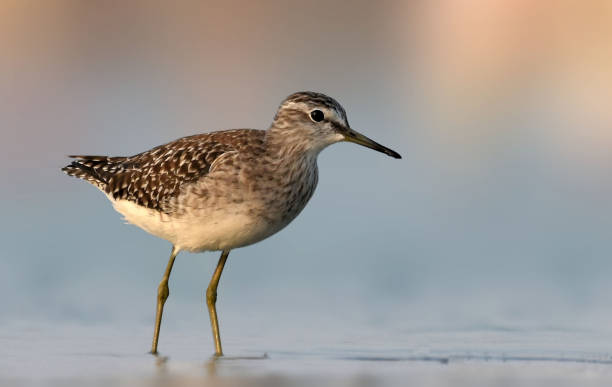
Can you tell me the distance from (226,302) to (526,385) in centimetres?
432

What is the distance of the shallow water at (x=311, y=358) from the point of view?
28.9ft

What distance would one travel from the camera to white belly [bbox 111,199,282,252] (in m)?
10.5

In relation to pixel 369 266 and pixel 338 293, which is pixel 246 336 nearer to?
pixel 338 293

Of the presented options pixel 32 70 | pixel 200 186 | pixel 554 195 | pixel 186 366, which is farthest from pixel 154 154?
pixel 32 70

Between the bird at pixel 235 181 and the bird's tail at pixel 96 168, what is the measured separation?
699mm

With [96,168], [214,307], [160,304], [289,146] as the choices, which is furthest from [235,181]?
[96,168]

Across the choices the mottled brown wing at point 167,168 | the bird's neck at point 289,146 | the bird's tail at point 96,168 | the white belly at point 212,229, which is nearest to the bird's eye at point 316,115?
the bird's neck at point 289,146

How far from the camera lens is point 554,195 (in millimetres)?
16016

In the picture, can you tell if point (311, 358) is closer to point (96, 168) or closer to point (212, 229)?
point (212, 229)

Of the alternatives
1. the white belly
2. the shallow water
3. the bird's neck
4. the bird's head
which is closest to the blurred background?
the shallow water

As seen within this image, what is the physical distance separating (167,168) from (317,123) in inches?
56.6

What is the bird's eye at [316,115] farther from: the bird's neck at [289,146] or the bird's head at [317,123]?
the bird's neck at [289,146]

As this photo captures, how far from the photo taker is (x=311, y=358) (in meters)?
9.70

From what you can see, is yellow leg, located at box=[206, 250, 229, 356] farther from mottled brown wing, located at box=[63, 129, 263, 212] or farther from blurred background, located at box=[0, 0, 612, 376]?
mottled brown wing, located at box=[63, 129, 263, 212]
